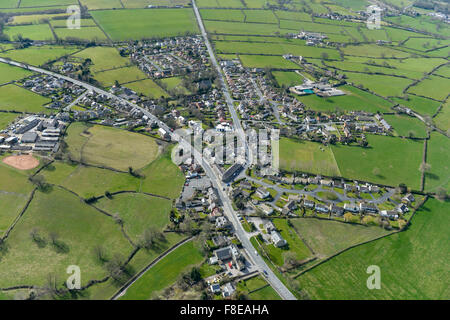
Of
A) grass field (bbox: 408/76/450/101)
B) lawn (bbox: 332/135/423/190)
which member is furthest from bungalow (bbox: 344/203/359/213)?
grass field (bbox: 408/76/450/101)

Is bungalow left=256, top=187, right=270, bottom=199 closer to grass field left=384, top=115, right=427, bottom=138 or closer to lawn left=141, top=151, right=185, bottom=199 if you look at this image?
lawn left=141, top=151, right=185, bottom=199

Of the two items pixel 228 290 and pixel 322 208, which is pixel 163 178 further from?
pixel 322 208

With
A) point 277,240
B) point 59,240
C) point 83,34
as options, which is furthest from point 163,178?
point 83,34

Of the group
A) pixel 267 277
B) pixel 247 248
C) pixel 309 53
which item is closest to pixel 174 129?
pixel 247 248

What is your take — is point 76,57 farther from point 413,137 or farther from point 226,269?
point 413,137

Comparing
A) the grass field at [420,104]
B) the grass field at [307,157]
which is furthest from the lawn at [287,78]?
the grass field at [307,157]
